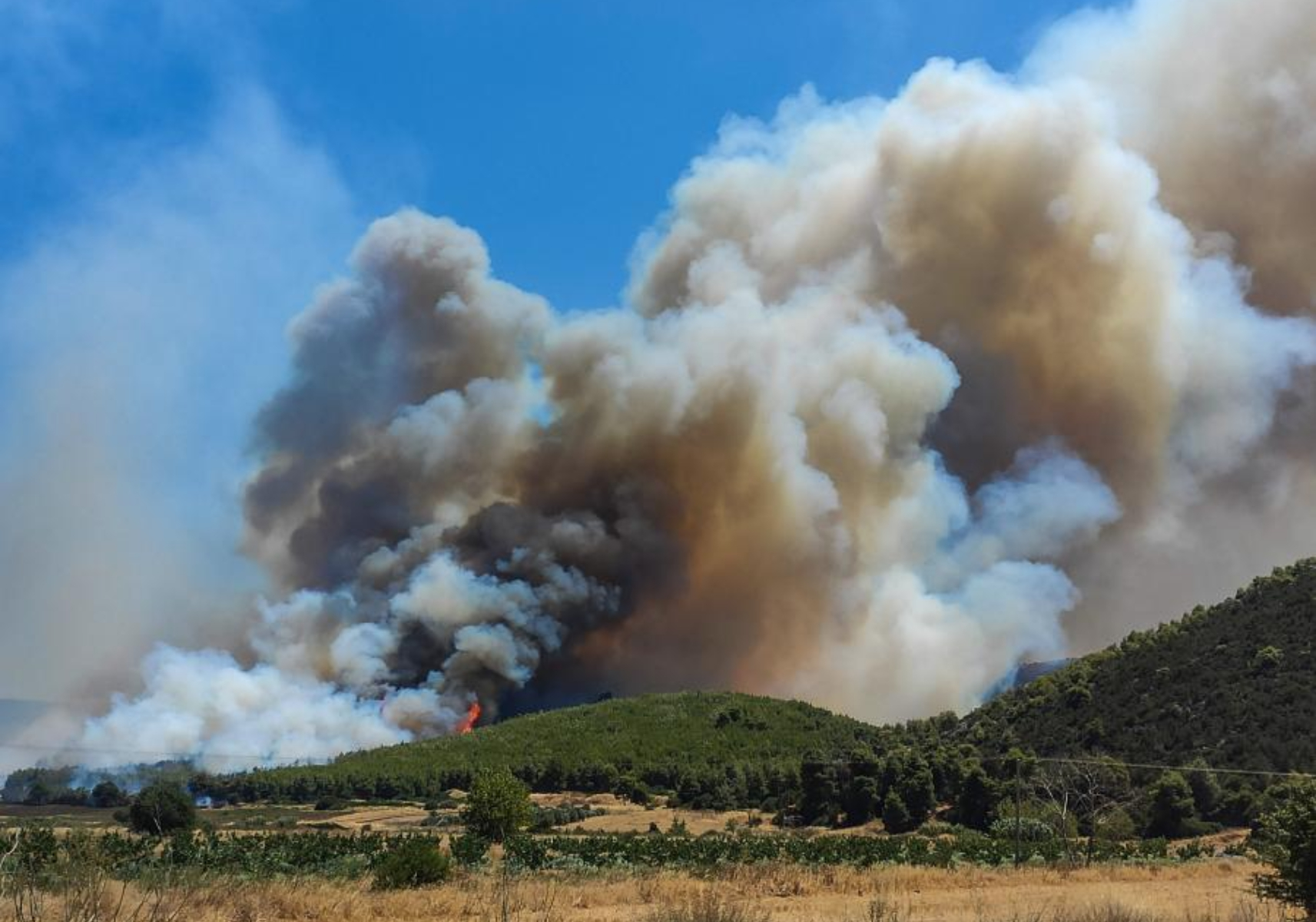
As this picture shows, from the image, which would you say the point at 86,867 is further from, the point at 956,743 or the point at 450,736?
the point at 450,736

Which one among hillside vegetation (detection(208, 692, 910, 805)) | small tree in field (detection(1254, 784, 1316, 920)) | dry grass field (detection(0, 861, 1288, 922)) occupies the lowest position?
dry grass field (detection(0, 861, 1288, 922))

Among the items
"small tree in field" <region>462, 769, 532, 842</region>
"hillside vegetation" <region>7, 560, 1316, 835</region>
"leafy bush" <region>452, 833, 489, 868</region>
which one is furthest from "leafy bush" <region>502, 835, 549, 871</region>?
"hillside vegetation" <region>7, 560, 1316, 835</region>

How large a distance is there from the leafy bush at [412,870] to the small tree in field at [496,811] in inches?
824

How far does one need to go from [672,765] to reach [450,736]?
1003 inches

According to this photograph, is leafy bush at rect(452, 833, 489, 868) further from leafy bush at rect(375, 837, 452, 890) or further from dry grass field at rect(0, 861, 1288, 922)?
dry grass field at rect(0, 861, 1288, 922)

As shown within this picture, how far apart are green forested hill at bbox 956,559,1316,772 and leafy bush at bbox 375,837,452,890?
42.9 m

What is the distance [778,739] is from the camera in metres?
112

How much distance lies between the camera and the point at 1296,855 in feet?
A: 62.8

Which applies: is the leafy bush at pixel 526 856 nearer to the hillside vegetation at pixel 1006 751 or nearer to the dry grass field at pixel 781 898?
the dry grass field at pixel 781 898

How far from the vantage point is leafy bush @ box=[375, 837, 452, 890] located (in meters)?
23.5

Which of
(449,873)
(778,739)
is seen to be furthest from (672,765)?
(449,873)

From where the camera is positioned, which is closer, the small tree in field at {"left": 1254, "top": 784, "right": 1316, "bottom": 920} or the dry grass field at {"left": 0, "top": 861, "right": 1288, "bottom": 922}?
the dry grass field at {"left": 0, "top": 861, "right": 1288, "bottom": 922}

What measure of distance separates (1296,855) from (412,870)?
18.1 meters

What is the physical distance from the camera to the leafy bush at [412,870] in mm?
23500
